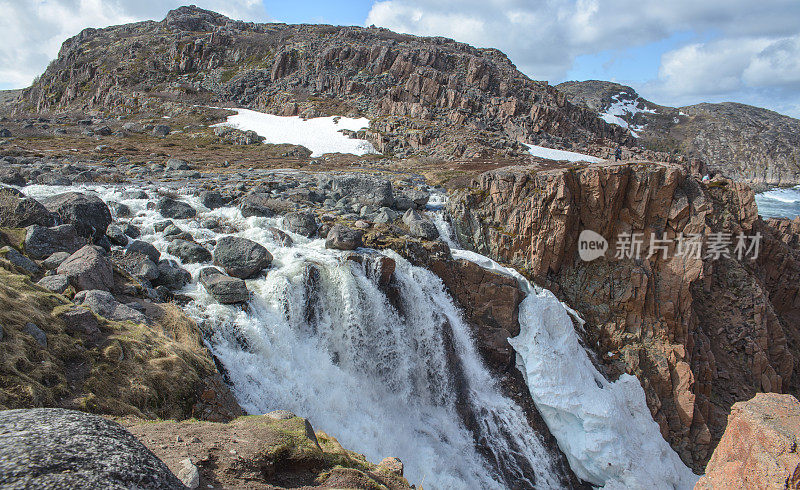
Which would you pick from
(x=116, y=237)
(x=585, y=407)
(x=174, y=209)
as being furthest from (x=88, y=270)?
(x=585, y=407)

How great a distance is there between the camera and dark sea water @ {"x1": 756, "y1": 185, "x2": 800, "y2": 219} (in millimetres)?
55500

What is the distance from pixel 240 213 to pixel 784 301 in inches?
1395

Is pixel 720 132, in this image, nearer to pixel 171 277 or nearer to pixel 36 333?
pixel 171 277

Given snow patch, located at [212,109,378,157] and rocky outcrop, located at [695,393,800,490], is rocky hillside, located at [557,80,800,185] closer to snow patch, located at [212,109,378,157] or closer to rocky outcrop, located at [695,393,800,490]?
snow patch, located at [212,109,378,157]

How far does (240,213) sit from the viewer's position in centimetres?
1827

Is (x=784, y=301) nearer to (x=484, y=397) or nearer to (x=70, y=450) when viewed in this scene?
(x=484, y=397)

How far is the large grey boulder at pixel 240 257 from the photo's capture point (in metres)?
13.7

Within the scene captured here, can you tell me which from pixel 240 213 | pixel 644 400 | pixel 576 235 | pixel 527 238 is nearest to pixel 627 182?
pixel 576 235

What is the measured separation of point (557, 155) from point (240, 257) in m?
41.9

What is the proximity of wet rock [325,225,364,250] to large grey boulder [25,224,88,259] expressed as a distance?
313 inches

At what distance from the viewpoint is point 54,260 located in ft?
33.8

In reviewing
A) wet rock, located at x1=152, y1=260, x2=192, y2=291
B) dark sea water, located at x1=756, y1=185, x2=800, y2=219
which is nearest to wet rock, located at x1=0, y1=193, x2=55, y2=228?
wet rock, located at x1=152, y1=260, x2=192, y2=291

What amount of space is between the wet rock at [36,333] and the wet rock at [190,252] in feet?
23.2

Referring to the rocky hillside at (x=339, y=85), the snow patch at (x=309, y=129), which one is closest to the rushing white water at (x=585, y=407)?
the rocky hillside at (x=339, y=85)
